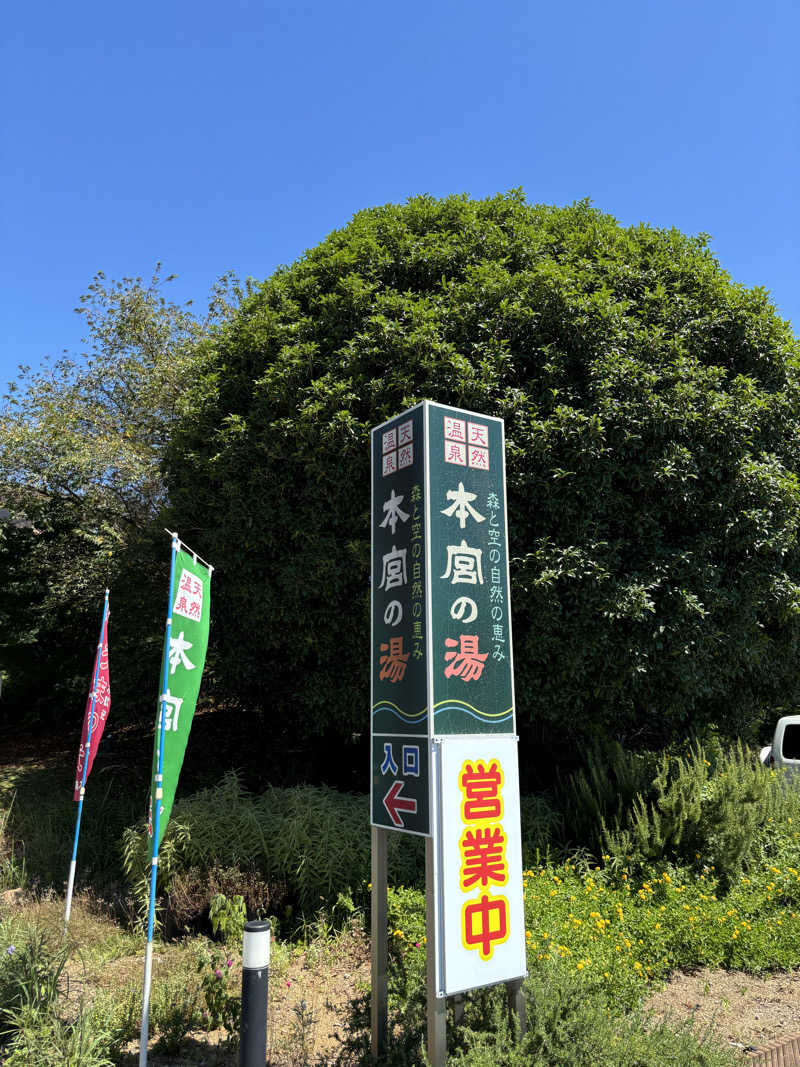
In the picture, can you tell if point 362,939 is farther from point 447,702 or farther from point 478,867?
point 447,702

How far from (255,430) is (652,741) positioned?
6330 mm

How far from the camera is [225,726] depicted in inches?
441

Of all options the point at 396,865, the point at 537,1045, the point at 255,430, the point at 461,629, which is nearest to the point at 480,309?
the point at 255,430

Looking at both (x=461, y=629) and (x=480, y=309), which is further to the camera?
(x=480, y=309)

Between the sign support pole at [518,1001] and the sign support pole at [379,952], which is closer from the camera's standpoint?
the sign support pole at [518,1001]

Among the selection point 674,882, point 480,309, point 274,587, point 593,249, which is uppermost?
point 593,249

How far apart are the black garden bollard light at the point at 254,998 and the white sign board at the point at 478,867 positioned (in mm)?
794

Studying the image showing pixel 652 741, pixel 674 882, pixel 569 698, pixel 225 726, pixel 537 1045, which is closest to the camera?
pixel 537 1045

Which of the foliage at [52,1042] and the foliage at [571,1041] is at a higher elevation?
the foliage at [571,1041]

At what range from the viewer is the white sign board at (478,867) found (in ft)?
11.0

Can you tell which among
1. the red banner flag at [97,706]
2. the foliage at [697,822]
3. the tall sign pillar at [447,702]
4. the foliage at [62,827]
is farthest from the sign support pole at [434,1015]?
the foliage at [62,827]

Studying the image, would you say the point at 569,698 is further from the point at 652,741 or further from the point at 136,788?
the point at 136,788

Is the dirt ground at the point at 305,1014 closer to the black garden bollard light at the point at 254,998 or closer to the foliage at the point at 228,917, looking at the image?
the foliage at the point at 228,917

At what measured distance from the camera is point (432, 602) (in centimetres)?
359
